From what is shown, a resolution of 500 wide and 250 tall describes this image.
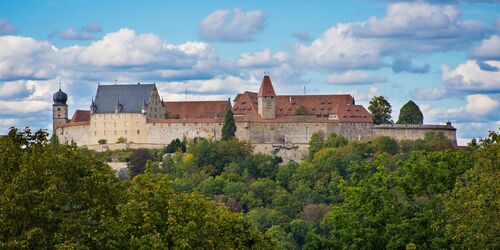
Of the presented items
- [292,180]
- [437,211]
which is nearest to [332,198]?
[292,180]

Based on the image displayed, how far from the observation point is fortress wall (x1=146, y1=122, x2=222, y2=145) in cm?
13900

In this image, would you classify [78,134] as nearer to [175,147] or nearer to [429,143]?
[175,147]

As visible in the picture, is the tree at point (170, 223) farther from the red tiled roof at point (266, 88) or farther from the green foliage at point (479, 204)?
the red tiled roof at point (266, 88)

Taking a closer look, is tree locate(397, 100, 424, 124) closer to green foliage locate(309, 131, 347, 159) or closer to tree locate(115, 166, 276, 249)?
green foliage locate(309, 131, 347, 159)

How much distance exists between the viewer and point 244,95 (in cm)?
14400

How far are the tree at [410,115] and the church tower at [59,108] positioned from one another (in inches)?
1523

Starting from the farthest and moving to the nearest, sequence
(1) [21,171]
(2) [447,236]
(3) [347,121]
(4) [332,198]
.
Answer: (3) [347,121], (4) [332,198], (2) [447,236], (1) [21,171]

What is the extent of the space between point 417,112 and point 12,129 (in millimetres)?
106313

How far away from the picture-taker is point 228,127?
13500 centimetres

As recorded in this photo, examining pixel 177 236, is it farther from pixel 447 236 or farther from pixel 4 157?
pixel 447 236

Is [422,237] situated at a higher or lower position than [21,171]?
lower

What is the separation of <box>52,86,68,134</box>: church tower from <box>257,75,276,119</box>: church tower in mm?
23628

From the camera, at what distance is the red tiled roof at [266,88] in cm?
14038

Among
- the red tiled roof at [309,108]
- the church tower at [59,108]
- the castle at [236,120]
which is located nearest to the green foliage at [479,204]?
the castle at [236,120]
